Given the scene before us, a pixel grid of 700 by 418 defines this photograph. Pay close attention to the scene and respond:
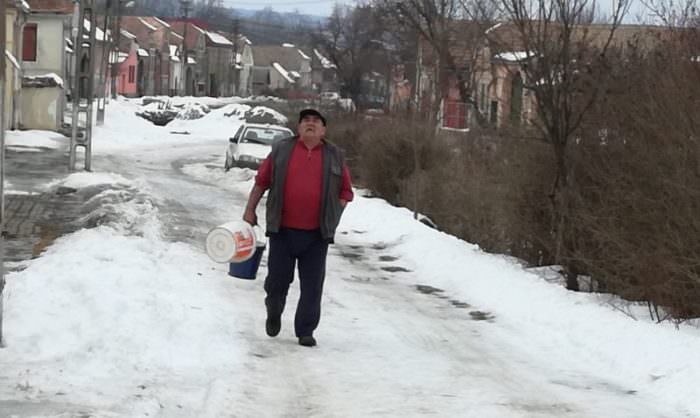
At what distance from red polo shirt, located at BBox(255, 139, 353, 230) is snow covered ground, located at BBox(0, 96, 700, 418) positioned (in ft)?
3.17

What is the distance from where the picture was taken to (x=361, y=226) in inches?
747

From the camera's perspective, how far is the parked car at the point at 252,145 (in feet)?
97.1

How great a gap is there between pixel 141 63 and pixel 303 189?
101302mm

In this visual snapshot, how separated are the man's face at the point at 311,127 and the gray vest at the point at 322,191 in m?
0.15

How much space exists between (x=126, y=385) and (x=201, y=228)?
1022 cm

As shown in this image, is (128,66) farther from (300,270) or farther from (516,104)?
(300,270)

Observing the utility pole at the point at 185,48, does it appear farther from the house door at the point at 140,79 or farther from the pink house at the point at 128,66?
the pink house at the point at 128,66

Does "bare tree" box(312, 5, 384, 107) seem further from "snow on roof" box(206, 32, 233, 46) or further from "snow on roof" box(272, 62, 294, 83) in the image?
"snow on roof" box(272, 62, 294, 83)

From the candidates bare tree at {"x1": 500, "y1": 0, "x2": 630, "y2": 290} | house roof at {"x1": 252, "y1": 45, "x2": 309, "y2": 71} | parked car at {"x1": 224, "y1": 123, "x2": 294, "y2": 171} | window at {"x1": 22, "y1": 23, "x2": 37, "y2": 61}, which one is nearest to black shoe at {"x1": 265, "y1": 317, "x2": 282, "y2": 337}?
bare tree at {"x1": 500, "y1": 0, "x2": 630, "y2": 290}

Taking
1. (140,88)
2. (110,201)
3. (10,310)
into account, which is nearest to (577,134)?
(10,310)

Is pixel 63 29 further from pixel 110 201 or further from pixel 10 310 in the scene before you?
pixel 10 310

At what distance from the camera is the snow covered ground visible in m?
7.16

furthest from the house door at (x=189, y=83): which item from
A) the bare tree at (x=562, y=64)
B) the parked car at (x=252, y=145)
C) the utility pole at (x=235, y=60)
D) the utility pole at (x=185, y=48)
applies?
the bare tree at (x=562, y=64)

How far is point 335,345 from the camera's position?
9117mm
